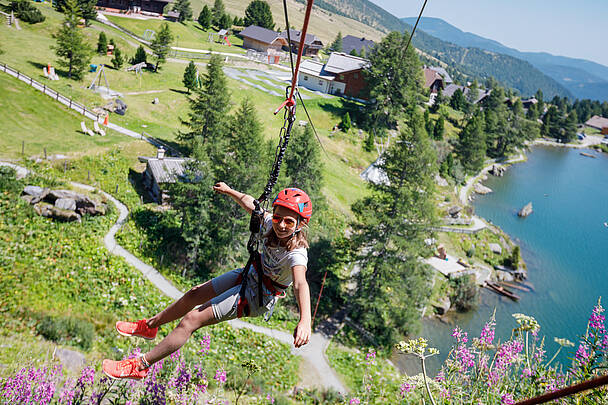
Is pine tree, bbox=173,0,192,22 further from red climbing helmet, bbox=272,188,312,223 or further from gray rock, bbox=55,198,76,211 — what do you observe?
red climbing helmet, bbox=272,188,312,223

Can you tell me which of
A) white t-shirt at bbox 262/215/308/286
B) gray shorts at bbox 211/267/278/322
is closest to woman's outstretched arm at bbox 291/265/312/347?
white t-shirt at bbox 262/215/308/286

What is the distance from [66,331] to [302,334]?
1344 cm

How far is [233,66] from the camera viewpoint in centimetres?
6456

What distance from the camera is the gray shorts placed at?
4.70 m

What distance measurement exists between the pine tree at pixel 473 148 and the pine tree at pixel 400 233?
40404 millimetres

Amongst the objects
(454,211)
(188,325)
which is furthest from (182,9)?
(188,325)

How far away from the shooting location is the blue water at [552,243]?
30.0 meters

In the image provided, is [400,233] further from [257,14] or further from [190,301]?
[257,14]

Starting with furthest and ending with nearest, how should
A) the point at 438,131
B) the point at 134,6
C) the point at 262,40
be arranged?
the point at 262,40 → the point at 134,6 → the point at 438,131

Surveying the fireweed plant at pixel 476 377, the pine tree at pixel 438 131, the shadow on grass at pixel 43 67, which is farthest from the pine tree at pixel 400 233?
the pine tree at pixel 438 131

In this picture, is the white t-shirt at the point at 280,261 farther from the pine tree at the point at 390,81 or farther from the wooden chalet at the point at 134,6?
the wooden chalet at the point at 134,6

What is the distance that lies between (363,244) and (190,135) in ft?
55.6

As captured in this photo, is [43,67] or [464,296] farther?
[43,67]

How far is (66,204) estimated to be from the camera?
21.3 metres
